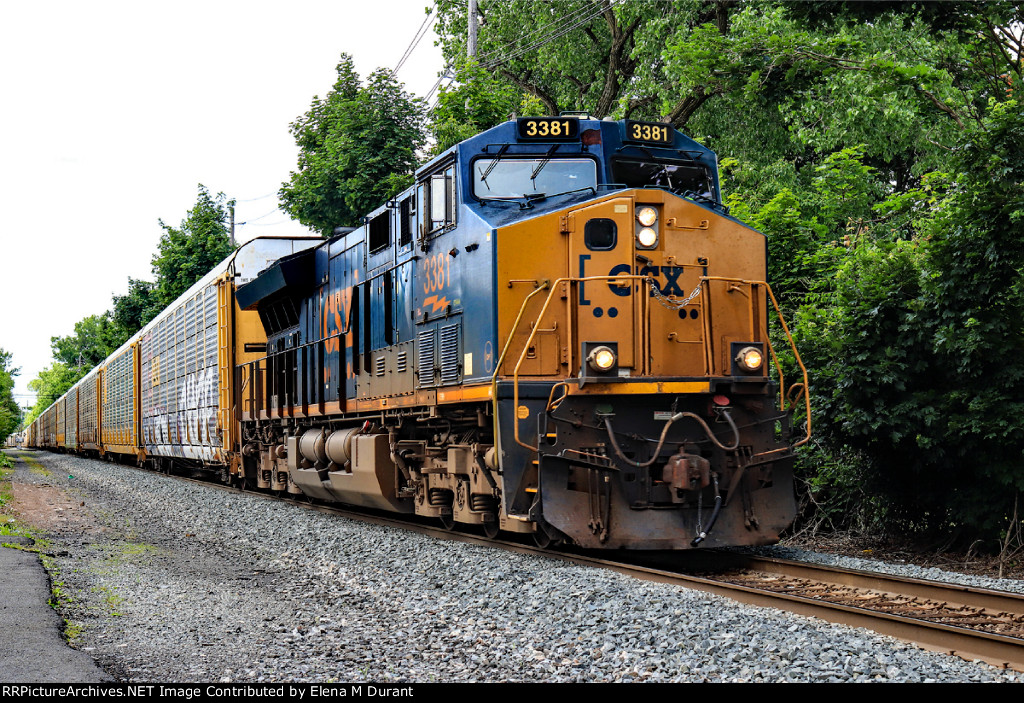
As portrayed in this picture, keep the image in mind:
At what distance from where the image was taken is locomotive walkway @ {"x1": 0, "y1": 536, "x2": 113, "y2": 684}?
4480 mm

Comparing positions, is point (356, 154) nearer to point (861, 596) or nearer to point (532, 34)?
point (532, 34)

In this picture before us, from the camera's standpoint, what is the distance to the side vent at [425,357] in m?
9.58

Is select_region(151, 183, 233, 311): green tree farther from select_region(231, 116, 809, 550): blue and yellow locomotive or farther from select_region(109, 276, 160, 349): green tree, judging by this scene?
select_region(231, 116, 809, 550): blue and yellow locomotive

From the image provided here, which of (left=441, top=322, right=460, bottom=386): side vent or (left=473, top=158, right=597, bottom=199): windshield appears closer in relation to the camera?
(left=473, top=158, right=597, bottom=199): windshield

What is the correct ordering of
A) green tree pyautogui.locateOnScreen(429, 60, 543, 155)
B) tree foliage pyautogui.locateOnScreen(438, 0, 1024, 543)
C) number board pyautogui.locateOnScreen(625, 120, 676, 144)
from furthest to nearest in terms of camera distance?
green tree pyautogui.locateOnScreen(429, 60, 543, 155), number board pyautogui.locateOnScreen(625, 120, 676, 144), tree foliage pyautogui.locateOnScreen(438, 0, 1024, 543)

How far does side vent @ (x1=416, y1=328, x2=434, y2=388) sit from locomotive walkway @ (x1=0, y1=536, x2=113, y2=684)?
150 inches

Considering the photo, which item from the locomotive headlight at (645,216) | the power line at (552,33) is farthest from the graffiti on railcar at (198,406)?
the locomotive headlight at (645,216)

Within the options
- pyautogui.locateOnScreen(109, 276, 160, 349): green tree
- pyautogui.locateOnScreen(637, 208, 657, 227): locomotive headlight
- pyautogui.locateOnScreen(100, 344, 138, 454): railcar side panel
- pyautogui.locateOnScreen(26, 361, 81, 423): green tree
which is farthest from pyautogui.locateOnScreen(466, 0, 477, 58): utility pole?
pyautogui.locateOnScreen(26, 361, 81, 423): green tree

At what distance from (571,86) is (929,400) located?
1831 centimetres

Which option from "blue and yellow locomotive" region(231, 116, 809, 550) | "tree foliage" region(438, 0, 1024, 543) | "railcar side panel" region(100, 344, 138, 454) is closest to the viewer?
"blue and yellow locomotive" region(231, 116, 809, 550)

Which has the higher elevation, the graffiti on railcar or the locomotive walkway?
the graffiti on railcar

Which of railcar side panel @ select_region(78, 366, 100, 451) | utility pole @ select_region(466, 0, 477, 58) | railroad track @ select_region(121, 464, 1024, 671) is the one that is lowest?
railroad track @ select_region(121, 464, 1024, 671)

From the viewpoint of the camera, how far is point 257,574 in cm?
834

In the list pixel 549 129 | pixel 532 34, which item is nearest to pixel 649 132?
pixel 549 129
